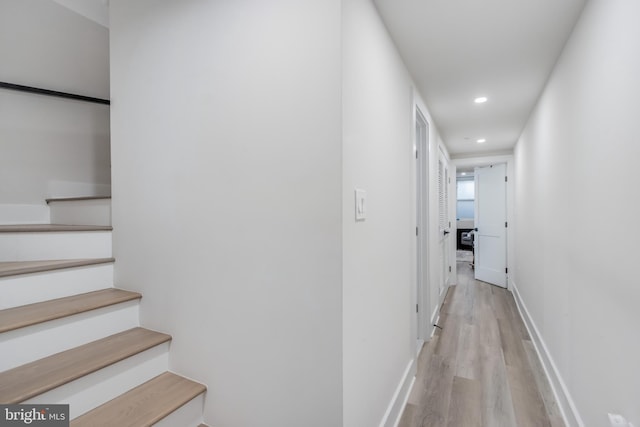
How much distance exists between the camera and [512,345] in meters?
2.91

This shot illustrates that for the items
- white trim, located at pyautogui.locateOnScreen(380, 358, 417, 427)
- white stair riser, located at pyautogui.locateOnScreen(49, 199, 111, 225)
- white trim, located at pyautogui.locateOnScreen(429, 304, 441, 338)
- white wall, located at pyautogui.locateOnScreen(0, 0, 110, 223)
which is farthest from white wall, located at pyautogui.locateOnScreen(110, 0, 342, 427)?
white trim, located at pyautogui.locateOnScreen(429, 304, 441, 338)

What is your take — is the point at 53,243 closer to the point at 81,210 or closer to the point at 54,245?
the point at 54,245

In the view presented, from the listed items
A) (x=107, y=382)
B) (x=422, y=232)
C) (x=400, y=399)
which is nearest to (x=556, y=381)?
(x=400, y=399)

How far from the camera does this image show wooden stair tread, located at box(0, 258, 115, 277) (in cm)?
143

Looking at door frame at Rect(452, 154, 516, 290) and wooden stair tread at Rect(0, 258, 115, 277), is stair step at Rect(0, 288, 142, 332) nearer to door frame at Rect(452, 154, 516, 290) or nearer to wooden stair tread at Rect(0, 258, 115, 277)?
wooden stair tread at Rect(0, 258, 115, 277)

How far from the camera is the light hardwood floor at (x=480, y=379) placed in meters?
1.91

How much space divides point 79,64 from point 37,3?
46 centimetres

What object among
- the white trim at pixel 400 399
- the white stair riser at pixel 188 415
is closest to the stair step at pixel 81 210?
the white stair riser at pixel 188 415

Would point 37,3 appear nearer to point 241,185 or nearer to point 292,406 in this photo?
point 241,185

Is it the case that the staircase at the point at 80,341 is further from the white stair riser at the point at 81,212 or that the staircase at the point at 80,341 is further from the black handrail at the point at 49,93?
the black handrail at the point at 49,93

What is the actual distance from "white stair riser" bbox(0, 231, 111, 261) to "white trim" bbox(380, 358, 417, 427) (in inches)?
76.8

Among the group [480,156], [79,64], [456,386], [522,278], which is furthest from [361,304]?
[480,156]

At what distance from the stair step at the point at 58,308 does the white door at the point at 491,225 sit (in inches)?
214

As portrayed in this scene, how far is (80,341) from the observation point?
1.45 meters
